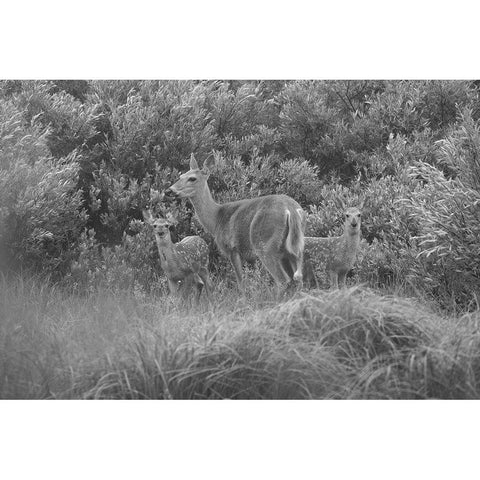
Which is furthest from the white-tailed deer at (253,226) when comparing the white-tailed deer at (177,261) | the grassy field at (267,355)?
the grassy field at (267,355)

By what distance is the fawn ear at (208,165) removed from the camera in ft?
27.8

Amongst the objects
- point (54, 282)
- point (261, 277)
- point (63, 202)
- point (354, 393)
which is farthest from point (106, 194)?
point (354, 393)

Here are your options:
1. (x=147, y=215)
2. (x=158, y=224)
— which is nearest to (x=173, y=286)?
(x=158, y=224)

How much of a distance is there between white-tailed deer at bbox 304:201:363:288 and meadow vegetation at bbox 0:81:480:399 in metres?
0.14

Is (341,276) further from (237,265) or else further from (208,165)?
(208,165)

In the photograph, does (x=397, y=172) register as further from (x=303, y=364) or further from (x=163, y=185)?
(x=303, y=364)

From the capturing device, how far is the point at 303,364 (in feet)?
20.5

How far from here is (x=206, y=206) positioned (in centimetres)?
848

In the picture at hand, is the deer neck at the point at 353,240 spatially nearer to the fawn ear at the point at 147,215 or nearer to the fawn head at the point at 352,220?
the fawn head at the point at 352,220

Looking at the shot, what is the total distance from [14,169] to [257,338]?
3.28 meters

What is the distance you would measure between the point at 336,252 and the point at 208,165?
1.48 m

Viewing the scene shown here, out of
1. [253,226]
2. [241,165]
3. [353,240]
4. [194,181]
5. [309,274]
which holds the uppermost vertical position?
[241,165]

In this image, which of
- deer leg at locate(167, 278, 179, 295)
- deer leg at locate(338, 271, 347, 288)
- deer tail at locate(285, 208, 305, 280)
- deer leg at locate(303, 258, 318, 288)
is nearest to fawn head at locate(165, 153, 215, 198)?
deer leg at locate(167, 278, 179, 295)

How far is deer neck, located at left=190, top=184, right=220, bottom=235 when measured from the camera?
8469 mm
